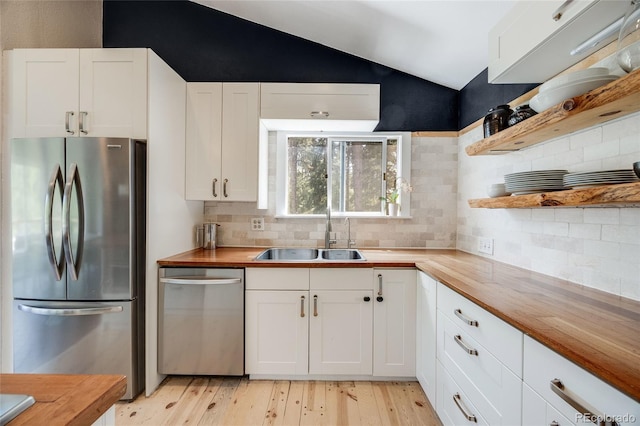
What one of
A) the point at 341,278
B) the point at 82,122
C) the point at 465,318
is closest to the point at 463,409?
the point at 465,318

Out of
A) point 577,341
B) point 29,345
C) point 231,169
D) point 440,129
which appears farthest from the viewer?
point 440,129

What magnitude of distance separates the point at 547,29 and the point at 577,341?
122 centimetres

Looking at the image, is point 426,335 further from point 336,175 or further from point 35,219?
point 35,219

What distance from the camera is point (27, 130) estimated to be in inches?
75.8

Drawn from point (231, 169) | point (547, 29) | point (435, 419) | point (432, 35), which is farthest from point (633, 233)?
point (231, 169)

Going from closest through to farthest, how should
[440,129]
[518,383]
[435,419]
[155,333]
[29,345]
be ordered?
[518,383] < [435,419] < [29,345] < [155,333] < [440,129]

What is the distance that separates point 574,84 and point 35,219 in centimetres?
295

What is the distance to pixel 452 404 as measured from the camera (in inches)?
58.6

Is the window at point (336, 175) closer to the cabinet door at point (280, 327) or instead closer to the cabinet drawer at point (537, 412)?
the cabinet door at point (280, 327)

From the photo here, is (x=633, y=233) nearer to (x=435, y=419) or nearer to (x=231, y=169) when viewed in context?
(x=435, y=419)

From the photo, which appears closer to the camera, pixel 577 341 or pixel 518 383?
pixel 577 341

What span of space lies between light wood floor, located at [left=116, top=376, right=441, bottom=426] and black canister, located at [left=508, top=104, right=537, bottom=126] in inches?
70.5

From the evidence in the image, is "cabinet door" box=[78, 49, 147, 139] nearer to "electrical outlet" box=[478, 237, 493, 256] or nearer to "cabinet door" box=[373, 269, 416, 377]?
"cabinet door" box=[373, 269, 416, 377]

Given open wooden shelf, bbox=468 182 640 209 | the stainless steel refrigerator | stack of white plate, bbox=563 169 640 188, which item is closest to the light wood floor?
the stainless steel refrigerator
